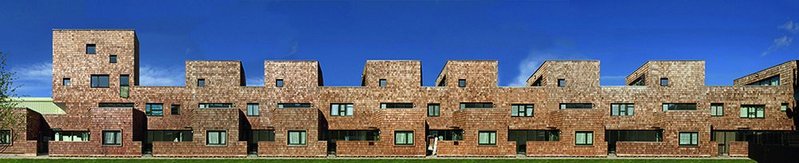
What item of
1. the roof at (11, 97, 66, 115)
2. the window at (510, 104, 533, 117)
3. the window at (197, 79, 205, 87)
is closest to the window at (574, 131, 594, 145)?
the window at (510, 104, 533, 117)

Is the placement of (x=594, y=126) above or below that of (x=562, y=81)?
below

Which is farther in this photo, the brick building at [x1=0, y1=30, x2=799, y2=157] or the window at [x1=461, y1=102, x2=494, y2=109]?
the window at [x1=461, y1=102, x2=494, y2=109]

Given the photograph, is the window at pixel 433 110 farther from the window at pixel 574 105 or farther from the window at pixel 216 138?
the window at pixel 216 138

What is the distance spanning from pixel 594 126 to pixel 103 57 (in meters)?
31.0

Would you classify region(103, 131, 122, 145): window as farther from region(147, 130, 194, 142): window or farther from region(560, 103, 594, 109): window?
region(560, 103, 594, 109): window

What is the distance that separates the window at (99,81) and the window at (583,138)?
97.6 ft

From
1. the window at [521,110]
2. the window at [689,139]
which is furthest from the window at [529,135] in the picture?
the window at [689,139]

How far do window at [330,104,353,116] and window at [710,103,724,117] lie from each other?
938 inches

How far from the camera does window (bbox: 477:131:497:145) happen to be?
37969mm

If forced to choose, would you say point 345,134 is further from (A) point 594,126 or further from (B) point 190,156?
(A) point 594,126

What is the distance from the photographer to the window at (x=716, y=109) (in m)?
42.3

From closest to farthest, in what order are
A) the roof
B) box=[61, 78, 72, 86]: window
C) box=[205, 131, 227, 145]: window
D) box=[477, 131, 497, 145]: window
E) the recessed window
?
box=[205, 131, 227, 145]: window → box=[477, 131, 497, 145]: window → box=[61, 78, 72, 86]: window → the recessed window → the roof

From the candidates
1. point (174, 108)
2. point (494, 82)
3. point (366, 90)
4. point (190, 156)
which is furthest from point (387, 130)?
point (174, 108)

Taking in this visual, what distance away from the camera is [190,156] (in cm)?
3722
